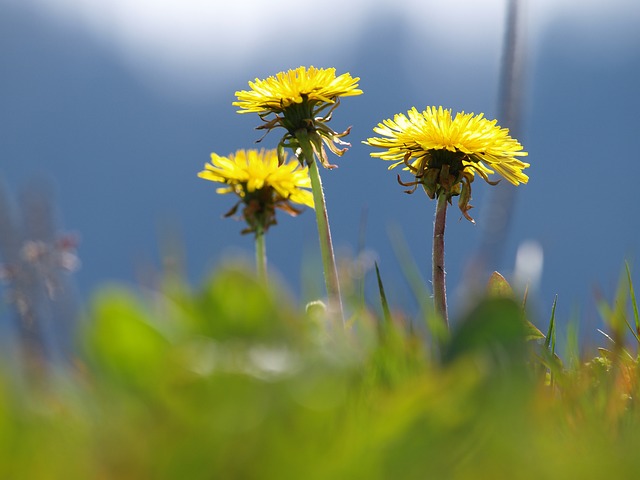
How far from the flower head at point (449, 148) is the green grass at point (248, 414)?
1488mm

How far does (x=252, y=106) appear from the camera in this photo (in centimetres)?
224

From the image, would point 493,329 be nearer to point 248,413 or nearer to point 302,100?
point 248,413

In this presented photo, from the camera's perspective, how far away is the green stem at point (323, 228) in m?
1.98

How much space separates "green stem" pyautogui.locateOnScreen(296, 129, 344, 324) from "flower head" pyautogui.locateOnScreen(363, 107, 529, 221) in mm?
175

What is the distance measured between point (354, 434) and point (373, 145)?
166cm

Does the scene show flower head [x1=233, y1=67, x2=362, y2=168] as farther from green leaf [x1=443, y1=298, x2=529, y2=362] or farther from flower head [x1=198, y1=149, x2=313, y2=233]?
green leaf [x1=443, y1=298, x2=529, y2=362]

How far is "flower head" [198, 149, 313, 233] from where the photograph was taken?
2.45m

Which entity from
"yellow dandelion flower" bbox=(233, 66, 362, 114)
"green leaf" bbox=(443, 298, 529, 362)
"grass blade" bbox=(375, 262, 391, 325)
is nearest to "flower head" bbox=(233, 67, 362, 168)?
"yellow dandelion flower" bbox=(233, 66, 362, 114)

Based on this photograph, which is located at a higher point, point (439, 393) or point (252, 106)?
point (252, 106)

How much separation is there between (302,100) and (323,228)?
0.38 m

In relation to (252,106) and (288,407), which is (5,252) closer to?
(252,106)

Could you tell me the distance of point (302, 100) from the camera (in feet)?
7.12

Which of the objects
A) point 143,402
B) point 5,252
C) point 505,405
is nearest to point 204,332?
point 143,402

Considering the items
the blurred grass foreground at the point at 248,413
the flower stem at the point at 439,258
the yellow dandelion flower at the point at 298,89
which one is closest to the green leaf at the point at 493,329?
the blurred grass foreground at the point at 248,413
